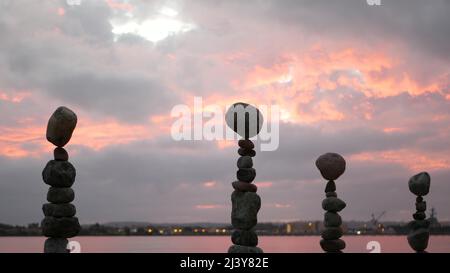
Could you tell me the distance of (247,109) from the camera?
22812 millimetres

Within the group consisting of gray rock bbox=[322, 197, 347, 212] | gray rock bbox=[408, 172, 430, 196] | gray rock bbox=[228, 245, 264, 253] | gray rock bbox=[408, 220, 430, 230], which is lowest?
gray rock bbox=[228, 245, 264, 253]

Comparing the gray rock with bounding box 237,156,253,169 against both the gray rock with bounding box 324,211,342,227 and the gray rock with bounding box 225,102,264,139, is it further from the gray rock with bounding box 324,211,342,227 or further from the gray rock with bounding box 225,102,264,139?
the gray rock with bounding box 324,211,342,227

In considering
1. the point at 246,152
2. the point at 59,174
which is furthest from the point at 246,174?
the point at 59,174

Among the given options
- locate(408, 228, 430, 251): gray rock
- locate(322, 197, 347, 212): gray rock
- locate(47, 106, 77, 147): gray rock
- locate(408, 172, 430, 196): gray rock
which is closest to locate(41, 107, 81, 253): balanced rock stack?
locate(47, 106, 77, 147): gray rock

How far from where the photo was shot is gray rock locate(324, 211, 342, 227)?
26.7 metres

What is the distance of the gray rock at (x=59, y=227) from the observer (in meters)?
21.3

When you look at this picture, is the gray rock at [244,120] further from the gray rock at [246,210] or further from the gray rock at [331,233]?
the gray rock at [331,233]

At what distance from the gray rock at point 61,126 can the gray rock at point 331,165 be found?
10847 millimetres

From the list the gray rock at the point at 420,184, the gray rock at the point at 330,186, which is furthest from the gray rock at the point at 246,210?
the gray rock at the point at 420,184

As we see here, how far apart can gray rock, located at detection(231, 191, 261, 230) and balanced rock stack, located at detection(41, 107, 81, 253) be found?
5659mm

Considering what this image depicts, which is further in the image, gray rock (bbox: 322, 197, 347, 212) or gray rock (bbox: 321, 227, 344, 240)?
gray rock (bbox: 322, 197, 347, 212)

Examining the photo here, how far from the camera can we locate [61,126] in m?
21.2
